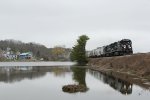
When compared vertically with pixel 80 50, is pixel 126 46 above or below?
below

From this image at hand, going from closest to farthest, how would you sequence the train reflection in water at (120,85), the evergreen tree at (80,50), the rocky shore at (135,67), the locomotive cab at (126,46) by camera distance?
the train reflection in water at (120,85) < the rocky shore at (135,67) < the locomotive cab at (126,46) < the evergreen tree at (80,50)

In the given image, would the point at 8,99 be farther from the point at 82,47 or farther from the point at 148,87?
the point at 82,47

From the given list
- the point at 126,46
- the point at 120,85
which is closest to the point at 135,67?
the point at 120,85

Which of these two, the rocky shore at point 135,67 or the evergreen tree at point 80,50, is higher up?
the evergreen tree at point 80,50

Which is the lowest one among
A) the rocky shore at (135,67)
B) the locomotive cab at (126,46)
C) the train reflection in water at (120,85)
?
the train reflection in water at (120,85)

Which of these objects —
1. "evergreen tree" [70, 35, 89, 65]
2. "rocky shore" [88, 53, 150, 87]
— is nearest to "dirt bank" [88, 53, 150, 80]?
"rocky shore" [88, 53, 150, 87]

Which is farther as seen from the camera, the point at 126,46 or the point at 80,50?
the point at 80,50

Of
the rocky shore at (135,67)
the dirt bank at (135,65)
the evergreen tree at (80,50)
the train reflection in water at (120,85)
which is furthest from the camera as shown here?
the evergreen tree at (80,50)

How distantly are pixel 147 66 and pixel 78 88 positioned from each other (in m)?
19.6

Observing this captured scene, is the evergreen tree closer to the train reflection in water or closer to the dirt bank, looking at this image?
the dirt bank

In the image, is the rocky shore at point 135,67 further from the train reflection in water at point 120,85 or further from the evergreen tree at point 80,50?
the evergreen tree at point 80,50

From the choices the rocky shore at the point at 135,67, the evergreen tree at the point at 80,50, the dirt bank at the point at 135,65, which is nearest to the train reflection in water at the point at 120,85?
the rocky shore at the point at 135,67

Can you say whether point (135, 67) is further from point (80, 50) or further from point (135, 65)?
point (80, 50)

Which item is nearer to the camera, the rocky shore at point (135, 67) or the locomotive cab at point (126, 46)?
the rocky shore at point (135, 67)
